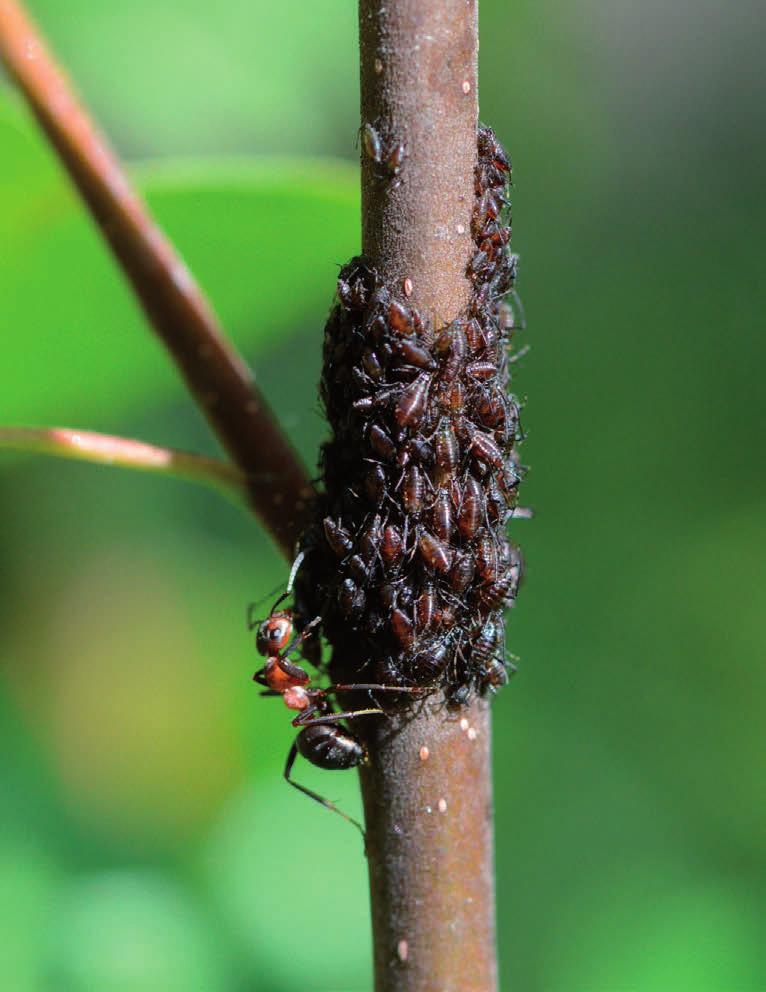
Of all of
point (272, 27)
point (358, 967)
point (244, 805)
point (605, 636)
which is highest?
point (272, 27)

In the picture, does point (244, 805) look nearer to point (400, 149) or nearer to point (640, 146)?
point (400, 149)

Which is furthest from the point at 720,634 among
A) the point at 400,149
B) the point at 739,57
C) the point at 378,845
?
the point at 739,57

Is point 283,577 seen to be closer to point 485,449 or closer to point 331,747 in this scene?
point 331,747

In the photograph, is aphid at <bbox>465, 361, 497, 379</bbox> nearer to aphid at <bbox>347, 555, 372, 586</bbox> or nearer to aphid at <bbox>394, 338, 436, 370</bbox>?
aphid at <bbox>394, 338, 436, 370</bbox>

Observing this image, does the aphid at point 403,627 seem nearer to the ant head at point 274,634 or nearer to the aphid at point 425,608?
the aphid at point 425,608

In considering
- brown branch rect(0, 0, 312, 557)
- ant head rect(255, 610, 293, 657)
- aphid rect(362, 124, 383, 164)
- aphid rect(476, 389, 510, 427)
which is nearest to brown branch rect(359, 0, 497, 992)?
aphid rect(362, 124, 383, 164)

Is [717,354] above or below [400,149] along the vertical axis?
above

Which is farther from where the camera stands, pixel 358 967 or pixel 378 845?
pixel 358 967

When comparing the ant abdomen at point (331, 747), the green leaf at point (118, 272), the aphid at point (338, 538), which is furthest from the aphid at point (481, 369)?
the green leaf at point (118, 272)
